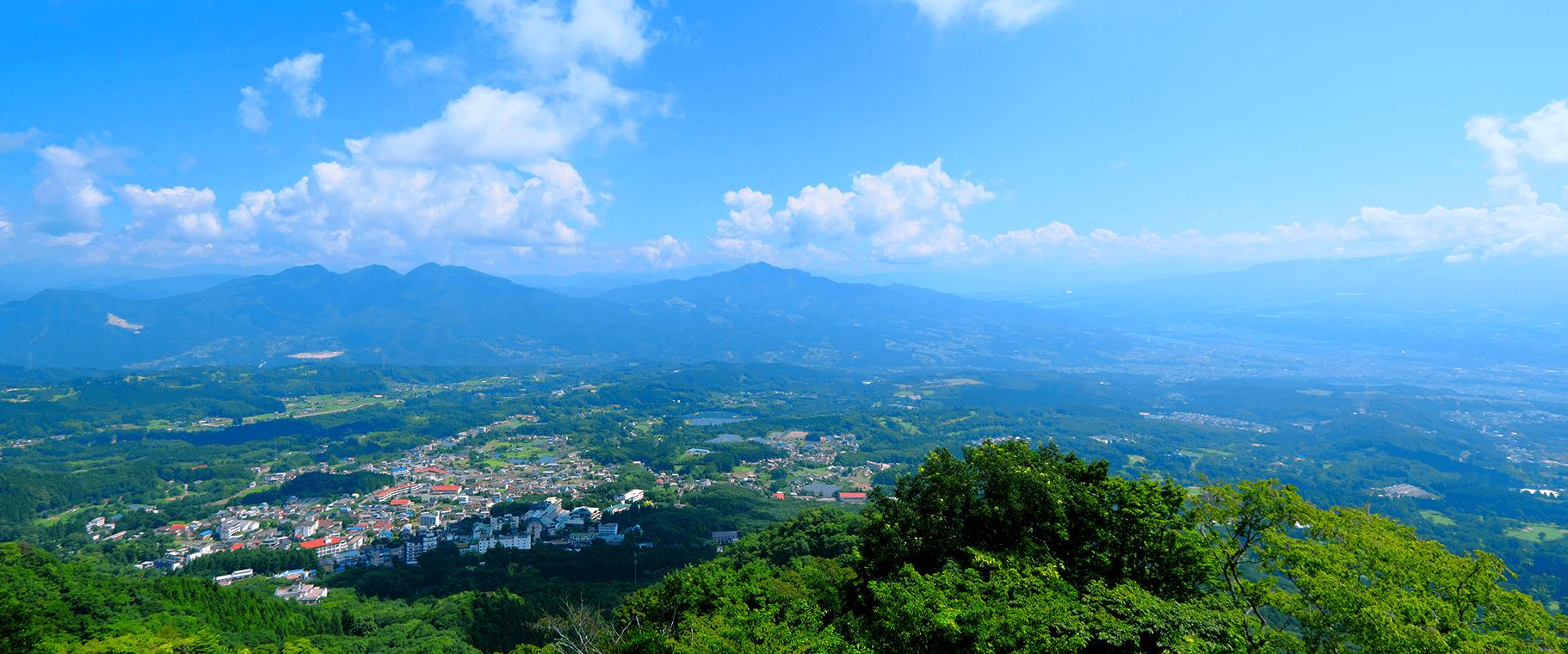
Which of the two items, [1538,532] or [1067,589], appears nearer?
[1067,589]

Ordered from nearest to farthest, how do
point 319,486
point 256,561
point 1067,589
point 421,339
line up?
point 1067,589, point 256,561, point 319,486, point 421,339

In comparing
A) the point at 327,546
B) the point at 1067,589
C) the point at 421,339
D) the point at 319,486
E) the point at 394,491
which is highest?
the point at 1067,589

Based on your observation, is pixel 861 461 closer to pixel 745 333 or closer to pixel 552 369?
pixel 552 369

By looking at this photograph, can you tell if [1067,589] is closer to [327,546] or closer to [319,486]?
[327,546]

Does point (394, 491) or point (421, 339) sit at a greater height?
point (421, 339)


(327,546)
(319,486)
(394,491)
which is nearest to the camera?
(327,546)

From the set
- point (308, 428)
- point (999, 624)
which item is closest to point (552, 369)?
point (308, 428)

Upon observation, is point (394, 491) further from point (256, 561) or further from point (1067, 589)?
point (1067, 589)

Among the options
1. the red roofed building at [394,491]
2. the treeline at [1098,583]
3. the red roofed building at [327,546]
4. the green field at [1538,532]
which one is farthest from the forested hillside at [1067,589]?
the green field at [1538,532]

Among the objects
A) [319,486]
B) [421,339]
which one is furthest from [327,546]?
[421,339]

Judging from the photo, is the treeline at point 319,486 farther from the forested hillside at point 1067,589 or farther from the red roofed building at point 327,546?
the forested hillside at point 1067,589

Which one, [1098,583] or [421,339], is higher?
[1098,583]

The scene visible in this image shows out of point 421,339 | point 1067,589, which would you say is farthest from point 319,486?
point 421,339
